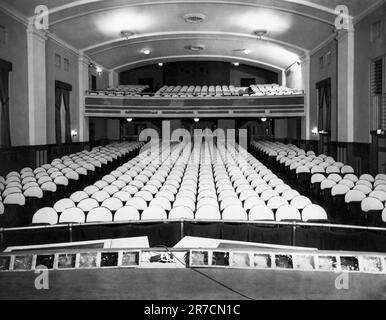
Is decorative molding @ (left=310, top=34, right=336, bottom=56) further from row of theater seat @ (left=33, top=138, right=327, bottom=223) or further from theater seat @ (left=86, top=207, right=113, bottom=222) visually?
theater seat @ (left=86, top=207, right=113, bottom=222)

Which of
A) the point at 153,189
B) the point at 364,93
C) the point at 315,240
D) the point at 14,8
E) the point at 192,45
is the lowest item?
the point at 315,240

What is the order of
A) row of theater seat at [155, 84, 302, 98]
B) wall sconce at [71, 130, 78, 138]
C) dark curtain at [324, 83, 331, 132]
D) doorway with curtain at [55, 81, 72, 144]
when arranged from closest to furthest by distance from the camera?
dark curtain at [324, 83, 331, 132] < doorway with curtain at [55, 81, 72, 144] < wall sconce at [71, 130, 78, 138] < row of theater seat at [155, 84, 302, 98]

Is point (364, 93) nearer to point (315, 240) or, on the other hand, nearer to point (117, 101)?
point (315, 240)

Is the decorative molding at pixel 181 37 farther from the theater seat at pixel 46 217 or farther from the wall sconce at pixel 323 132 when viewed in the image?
the theater seat at pixel 46 217

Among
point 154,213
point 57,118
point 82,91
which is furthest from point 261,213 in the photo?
point 82,91

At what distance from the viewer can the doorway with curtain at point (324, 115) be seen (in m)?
17.6

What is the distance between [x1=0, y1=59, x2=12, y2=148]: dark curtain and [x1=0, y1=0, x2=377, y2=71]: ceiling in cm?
207

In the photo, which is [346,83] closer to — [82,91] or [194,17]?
[194,17]

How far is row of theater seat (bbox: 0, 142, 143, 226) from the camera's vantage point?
293 inches

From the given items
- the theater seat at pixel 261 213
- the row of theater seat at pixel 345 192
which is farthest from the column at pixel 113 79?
the theater seat at pixel 261 213

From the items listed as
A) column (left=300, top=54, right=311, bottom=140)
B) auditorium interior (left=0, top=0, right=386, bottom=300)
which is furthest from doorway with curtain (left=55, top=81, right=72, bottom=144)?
column (left=300, top=54, right=311, bottom=140)

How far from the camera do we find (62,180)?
1002cm
